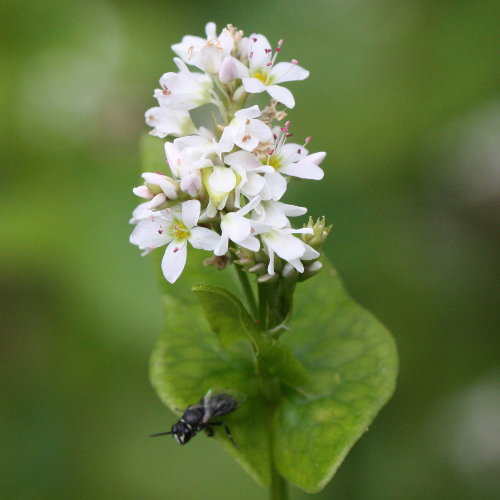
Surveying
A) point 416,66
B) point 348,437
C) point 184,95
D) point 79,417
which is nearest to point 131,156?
point 79,417

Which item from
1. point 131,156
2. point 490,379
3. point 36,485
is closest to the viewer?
point 36,485

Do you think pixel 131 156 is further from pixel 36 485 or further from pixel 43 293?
pixel 36 485

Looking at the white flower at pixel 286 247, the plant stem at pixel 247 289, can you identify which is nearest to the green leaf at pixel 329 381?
the plant stem at pixel 247 289

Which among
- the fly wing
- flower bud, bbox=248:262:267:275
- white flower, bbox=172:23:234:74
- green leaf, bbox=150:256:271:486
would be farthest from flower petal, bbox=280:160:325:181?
the fly wing

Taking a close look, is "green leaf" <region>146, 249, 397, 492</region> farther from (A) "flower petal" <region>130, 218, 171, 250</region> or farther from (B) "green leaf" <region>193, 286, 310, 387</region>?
(A) "flower petal" <region>130, 218, 171, 250</region>

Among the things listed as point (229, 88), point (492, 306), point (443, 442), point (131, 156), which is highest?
point (229, 88)

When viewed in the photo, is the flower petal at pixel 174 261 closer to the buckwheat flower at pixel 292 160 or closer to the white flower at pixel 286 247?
the white flower at pixel 286 247

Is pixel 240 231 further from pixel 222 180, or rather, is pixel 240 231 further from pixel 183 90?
pixel 183 90
